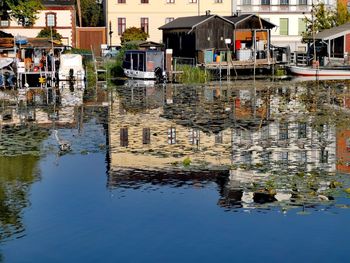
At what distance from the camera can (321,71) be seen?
62875mm

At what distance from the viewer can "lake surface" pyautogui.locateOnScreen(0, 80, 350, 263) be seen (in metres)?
14.7

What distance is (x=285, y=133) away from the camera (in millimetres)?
28000

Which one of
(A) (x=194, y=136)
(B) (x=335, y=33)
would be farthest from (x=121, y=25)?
(A) (x=194, y=136)

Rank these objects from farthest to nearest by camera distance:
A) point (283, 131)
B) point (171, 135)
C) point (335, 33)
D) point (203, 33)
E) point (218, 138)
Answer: point (203, 33)
point (335, 33)
point (283, 131)
point (171, 135)
point (218, 138)

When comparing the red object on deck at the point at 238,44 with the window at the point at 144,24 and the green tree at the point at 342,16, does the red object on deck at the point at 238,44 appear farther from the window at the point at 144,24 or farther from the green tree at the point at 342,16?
the window at the point at 144,24

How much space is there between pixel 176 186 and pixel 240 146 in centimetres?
599

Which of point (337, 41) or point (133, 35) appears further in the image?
point (133, 35)

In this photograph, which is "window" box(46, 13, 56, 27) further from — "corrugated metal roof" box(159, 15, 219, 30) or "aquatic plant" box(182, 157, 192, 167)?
"aquatic plant" box(182, 157, 192, 167)

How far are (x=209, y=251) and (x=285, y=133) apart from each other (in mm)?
14104

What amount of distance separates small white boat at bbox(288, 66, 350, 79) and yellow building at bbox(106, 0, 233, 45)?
2444 centimetres

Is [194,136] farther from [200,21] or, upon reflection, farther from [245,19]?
[245,19]

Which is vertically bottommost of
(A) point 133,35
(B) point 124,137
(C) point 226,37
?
(B) point 124,137

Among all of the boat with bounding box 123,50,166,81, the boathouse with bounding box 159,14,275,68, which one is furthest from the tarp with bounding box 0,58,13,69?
the boathouse with bounding box 159,14,275,68

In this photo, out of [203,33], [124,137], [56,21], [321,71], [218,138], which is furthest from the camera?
[56,21]
